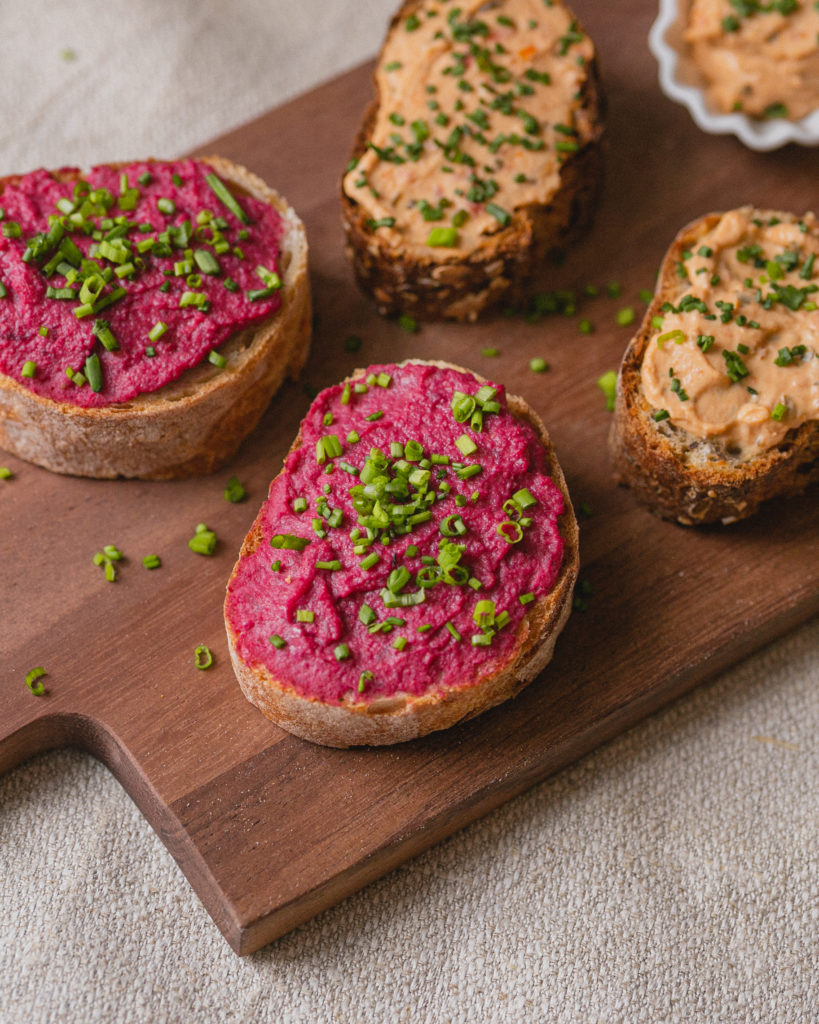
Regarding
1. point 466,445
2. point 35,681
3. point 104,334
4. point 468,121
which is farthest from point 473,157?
point 35,681

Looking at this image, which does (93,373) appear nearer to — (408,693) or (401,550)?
(401,550)

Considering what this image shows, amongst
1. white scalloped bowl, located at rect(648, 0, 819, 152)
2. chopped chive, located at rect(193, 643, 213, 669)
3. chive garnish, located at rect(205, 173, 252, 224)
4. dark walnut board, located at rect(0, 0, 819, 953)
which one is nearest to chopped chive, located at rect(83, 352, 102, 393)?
dark walnut board, located at rect(0, 0, 819, 953)

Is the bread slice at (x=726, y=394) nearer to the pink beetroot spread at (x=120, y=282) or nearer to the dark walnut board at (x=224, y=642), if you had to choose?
the dark walnut board at (x=224, y=642)

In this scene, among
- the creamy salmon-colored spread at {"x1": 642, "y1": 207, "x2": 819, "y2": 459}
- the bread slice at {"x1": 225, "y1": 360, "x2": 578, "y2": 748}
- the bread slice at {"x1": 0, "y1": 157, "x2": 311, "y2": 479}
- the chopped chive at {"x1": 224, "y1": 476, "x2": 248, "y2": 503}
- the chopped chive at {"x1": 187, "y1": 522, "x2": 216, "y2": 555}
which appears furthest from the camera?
the chopped chive at {"x1": 224, "y1": 476, "x2": 248, "y2": 503}

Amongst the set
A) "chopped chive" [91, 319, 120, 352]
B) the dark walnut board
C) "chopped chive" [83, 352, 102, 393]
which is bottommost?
the dark walnut board

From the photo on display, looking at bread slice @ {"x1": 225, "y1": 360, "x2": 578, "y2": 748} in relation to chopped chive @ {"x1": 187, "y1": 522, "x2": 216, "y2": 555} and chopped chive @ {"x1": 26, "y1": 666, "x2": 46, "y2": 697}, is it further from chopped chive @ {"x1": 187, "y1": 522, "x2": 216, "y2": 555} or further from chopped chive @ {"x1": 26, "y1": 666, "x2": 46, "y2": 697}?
chopped chive @ {"x1": 26, "y1": 666, "x2": 46, "y2": 697}

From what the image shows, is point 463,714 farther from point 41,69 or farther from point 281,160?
point 41,69
